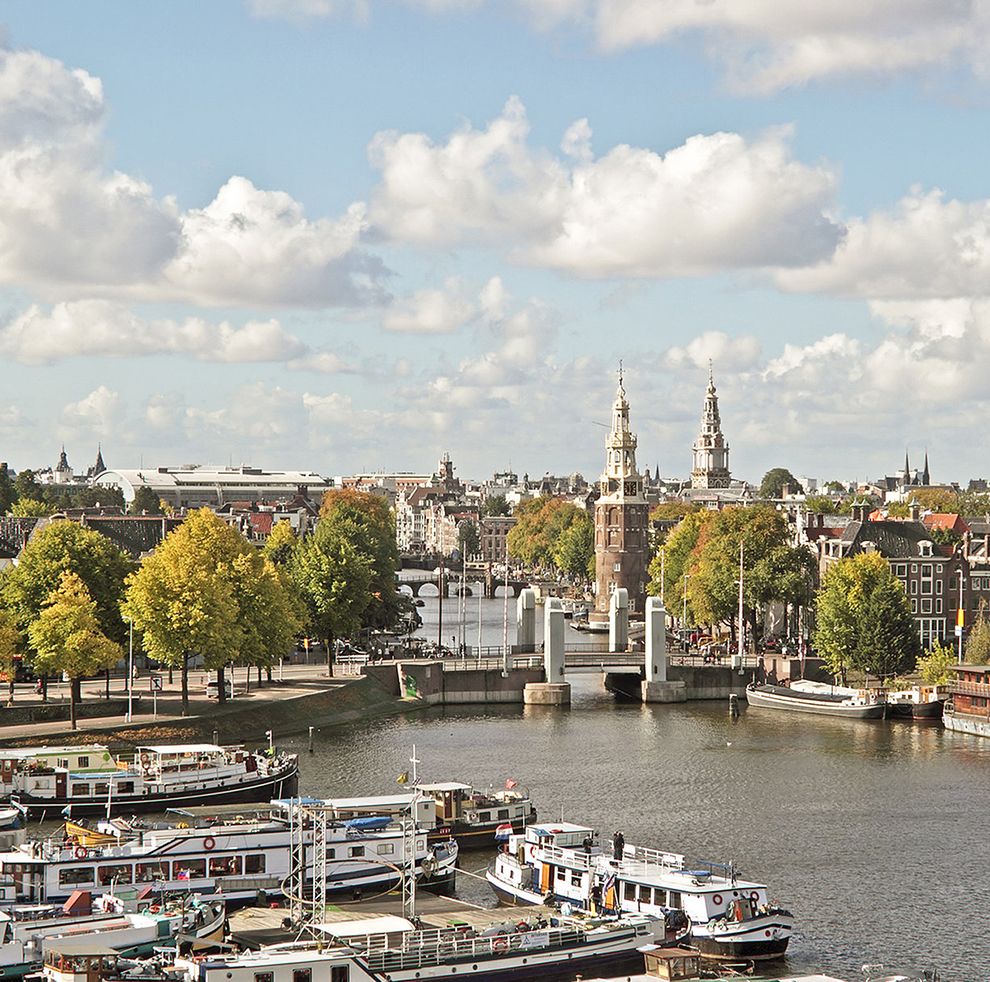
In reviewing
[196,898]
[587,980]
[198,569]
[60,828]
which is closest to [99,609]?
[198,569]

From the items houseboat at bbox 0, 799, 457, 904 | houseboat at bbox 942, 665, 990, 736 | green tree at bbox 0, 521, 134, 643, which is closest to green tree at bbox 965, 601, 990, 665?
houseboat at bbox 942, 665, 990, 736


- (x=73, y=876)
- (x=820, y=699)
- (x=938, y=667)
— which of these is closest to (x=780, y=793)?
(x=820, y=699)

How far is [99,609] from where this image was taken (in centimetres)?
12694

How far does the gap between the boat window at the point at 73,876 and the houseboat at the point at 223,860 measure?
40 mm

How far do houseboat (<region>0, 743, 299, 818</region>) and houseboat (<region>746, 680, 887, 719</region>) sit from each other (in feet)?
174

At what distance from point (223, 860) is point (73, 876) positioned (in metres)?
6.26

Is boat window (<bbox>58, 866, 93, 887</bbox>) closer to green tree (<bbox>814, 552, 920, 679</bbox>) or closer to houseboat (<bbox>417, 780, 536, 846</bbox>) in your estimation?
houseboat (<bbox>417, 780, 536, 846</bbox>)

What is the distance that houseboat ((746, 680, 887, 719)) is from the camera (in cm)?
13688

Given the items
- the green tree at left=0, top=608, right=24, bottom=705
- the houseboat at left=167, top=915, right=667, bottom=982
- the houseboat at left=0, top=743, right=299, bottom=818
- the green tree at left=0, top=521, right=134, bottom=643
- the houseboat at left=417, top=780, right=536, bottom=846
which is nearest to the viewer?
the houseboat at left=167, top=915, right=667, bottom=982

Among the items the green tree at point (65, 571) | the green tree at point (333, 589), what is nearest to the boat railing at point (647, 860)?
the green tree at point (65, 571)

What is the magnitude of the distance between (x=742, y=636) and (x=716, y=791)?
59721 millimetres

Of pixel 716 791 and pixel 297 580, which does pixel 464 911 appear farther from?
pixel 297 580

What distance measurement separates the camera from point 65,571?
126250 mm

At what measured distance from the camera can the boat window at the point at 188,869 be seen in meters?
76.1
